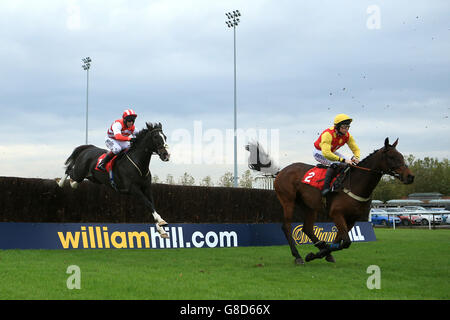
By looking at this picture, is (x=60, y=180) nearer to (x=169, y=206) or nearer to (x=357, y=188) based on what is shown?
(x=169, y=206)

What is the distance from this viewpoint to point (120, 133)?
1042 cm

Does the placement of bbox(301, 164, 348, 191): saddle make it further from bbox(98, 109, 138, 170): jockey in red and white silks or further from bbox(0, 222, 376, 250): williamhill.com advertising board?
bbox(0, 222, 376, 250): williamhill.com advertising board

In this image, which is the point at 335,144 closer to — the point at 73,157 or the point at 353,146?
the point at 353,146

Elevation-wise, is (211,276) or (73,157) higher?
(73,157)

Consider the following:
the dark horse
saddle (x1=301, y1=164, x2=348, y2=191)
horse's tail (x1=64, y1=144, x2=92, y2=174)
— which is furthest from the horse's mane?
saddle (x1=301, y1=164, x2=348, y2=191)

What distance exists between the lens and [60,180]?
11992 mm

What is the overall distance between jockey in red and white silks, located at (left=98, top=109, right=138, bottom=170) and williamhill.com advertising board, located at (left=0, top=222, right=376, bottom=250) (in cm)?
191

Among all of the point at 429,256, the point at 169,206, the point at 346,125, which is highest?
the point at 346,125

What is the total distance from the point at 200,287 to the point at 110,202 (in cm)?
798

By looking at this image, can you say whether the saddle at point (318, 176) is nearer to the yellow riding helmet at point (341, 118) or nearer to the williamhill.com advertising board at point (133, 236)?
the yellow riding helmet at point (341, 118)

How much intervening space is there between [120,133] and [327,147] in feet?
13.9

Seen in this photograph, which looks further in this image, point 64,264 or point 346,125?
point 346,125

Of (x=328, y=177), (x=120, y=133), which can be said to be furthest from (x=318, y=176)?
(x=120, y=133)
